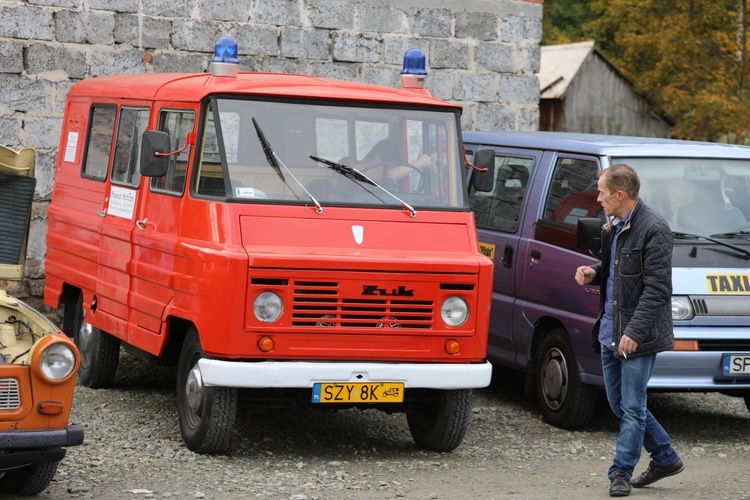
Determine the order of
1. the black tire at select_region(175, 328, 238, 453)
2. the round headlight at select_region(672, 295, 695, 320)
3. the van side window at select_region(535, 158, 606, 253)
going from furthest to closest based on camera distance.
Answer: the van side window at select_region(535, 158, 606, 253) → the round headlight at select_region(672, 295, 695, 320) → the black tire at select_region(175, 328, 238, 453)

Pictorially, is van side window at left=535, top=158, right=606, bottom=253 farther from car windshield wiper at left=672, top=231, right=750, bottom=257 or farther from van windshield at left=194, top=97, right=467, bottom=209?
van windshield at left=194, top=97, right=467, bottom=209

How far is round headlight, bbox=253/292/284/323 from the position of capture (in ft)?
25.0

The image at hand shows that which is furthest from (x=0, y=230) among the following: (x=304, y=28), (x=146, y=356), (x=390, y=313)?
(x=304, y=28)

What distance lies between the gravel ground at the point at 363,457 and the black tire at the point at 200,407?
0.39 ft

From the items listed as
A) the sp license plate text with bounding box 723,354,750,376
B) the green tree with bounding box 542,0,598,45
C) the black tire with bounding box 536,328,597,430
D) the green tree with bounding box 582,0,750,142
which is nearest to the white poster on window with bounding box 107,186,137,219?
the black tire with bounding box 536,328,597,430

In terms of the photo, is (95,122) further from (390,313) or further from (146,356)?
(390,313)

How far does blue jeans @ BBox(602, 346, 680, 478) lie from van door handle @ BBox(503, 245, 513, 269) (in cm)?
253

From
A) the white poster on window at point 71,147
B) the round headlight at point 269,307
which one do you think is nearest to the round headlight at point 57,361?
the round headlight at point 269,307

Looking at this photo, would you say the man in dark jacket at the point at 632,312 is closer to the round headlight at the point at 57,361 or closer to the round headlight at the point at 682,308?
the round headlight at the point at 682,308

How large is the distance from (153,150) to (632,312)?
10.2 ft

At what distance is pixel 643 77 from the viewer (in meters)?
35.4

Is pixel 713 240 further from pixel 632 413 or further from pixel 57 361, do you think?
pixel 57 361

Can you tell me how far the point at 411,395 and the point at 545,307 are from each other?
1781 mm

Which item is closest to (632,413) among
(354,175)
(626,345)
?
(626,345)
